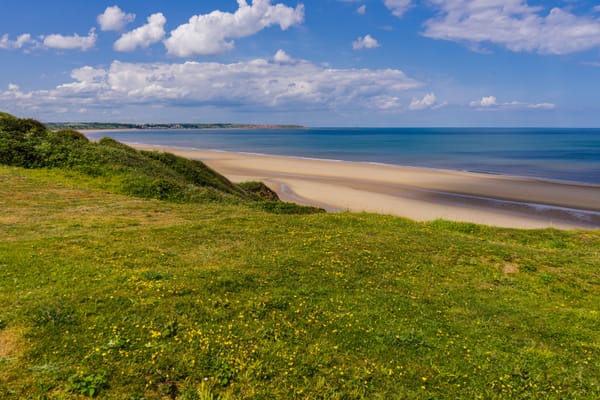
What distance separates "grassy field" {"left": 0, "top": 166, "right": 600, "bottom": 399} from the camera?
747 centimetres

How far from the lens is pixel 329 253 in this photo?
14.3 meters

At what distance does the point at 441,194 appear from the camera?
47875mm

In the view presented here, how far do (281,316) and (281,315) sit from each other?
0.18ft

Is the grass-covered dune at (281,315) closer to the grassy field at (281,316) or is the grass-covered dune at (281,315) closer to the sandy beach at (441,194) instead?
the grassy field at (281,316)

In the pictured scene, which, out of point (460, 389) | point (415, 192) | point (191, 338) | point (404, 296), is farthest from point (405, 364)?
point (415, 192)

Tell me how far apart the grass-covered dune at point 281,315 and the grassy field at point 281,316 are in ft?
0.13

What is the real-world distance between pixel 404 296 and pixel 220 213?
12.5 metres

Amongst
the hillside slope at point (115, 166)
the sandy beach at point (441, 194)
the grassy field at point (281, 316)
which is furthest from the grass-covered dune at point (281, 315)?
the sandy beach at point (441, 194)

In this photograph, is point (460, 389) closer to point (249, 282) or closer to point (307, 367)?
point (307, 367)

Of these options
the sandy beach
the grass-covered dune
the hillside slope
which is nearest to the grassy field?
the grass-covered dune

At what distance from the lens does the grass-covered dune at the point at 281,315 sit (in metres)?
7.47

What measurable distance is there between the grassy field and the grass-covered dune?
41 millimetres

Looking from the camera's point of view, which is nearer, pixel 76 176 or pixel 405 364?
pixel 405 364

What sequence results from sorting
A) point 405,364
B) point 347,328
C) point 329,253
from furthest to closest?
1. point 329,253
2. point 347,328
3. point 405,364
